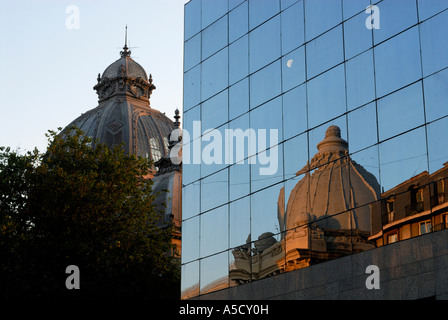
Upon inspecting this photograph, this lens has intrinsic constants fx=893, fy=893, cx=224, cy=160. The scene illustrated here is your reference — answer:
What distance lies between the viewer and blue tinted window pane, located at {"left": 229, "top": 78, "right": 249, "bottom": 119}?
3781 centimetres

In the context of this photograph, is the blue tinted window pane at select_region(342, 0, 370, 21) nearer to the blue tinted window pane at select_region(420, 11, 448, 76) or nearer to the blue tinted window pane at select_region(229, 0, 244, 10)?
the blue tinted window pane at select_region(420, 11, 448, 76)

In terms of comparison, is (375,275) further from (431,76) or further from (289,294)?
(431,76)

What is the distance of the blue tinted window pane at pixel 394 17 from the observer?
98.4 feet

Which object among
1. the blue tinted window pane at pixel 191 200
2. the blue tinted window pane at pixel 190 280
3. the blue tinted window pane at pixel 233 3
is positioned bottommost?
the blue tinted window pane at pixel 190 280

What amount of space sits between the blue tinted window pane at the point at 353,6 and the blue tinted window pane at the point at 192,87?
10278mm

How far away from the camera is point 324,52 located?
33750 mm

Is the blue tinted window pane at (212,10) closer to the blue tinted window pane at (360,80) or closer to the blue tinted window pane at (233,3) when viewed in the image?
the blue tinted window pane at (233,3)

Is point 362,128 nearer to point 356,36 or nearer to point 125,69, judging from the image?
point 356,36

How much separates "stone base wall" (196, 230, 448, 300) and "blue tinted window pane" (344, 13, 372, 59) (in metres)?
7.35

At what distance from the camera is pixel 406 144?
29.2m

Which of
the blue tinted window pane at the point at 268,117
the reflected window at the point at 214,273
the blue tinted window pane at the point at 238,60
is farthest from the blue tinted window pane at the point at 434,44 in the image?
the reflected window at the point at 214,273

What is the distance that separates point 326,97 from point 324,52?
5.96 feet

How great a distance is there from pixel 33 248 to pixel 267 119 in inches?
833

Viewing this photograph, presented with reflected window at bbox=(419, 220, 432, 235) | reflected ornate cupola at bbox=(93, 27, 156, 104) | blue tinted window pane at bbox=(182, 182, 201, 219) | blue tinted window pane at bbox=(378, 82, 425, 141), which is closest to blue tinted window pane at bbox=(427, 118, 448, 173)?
blue tinted window pane at bbox=(378, 82, 425, 141)
